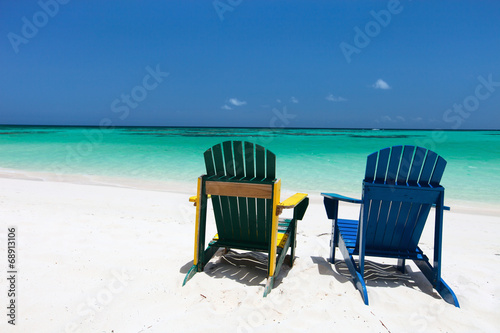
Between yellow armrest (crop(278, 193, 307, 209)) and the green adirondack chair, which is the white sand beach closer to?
the green adirondack chair

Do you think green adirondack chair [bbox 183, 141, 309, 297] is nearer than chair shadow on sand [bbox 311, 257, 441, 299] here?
Yes

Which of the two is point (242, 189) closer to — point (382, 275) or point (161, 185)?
point (382, 275)

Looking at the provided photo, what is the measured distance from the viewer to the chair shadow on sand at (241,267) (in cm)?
279

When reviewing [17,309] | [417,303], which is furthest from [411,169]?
[17,309]

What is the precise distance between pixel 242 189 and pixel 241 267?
36.8 inches

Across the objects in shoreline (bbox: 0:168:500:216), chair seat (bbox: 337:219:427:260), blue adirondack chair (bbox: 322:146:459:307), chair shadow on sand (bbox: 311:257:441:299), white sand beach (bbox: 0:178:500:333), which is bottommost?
shoreline (bbox: 0:168:500:216)

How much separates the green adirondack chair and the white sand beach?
0.25 metres

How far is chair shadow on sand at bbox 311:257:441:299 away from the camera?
2.78 meters

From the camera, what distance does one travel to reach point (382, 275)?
302 centimetres

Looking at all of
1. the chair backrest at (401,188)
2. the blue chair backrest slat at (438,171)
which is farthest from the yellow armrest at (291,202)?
the blue chair backrest slat at (438,171)

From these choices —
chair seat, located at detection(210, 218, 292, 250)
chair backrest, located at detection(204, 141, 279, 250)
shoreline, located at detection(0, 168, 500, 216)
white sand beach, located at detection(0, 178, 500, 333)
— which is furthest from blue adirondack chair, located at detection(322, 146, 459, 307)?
shoreline, located at detection(0, 168, 500, 216)

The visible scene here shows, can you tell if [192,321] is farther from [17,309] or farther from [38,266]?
[38,266]

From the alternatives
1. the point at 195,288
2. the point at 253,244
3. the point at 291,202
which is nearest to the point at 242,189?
the point at 291,202

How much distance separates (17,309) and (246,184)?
1795mm
